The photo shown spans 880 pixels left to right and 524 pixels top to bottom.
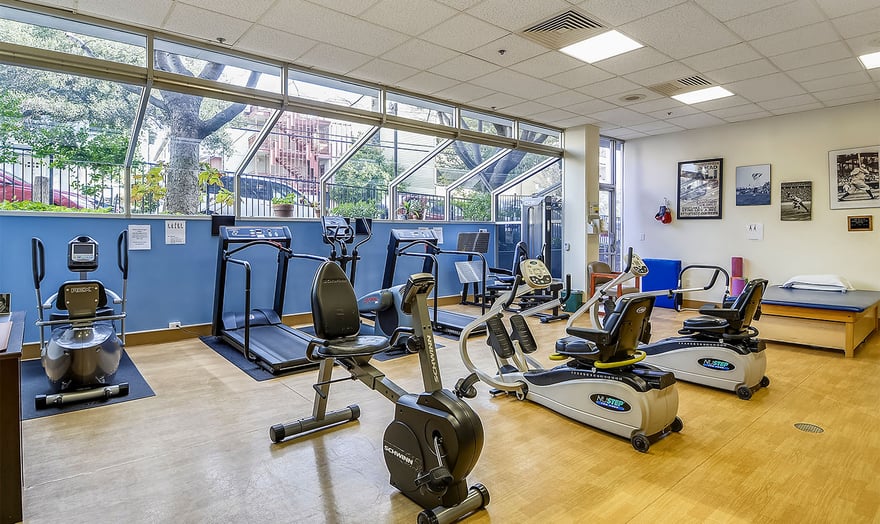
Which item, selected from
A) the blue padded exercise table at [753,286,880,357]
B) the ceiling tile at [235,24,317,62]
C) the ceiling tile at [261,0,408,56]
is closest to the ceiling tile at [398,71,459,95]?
the ceiling tile at [261,0,408,56]

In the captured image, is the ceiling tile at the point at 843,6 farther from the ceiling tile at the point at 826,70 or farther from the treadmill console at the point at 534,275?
the treadmill console at the point at 534,275

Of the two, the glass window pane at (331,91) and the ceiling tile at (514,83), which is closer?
the glass window pane at (331,91)

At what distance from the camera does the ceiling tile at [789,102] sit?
6.70m

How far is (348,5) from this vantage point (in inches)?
160

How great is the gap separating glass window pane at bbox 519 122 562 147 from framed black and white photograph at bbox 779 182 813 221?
11.7 ft

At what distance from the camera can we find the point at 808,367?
487 cm

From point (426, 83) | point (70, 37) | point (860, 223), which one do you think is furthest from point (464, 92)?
point (860, 223)

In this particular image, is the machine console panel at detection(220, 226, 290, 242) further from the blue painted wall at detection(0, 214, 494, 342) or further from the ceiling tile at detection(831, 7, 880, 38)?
the ceiling tile at detection(831, 7, 880, 38)

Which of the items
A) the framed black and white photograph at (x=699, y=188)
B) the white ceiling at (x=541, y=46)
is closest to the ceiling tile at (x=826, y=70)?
the white ceiling at (x=541, y=46)

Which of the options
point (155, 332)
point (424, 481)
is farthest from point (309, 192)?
point (424, 481)

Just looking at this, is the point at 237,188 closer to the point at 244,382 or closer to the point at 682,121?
the point at 244,382

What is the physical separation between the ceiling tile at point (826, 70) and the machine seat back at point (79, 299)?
733 cm

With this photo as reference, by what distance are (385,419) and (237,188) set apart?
3.99 meters

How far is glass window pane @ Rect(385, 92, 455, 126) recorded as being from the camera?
6.59 m
